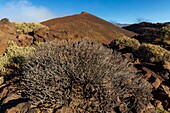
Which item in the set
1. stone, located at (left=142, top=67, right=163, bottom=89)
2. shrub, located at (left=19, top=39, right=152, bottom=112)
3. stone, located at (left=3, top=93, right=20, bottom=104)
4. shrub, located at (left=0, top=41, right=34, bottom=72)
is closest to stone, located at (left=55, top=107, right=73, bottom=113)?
shrub, located at (left=19, top=39, right=152, bottom=112)

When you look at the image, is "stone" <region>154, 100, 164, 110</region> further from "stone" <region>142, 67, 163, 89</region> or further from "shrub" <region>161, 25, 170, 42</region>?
"shrub" <region>161, 25, 170, 42</region>

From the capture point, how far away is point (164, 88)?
7664mm

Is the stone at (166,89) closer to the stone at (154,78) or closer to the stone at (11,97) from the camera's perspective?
the stone at (154,78)

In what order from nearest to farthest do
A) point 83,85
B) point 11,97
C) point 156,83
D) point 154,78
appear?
1. point 83,85
2. point 11,97
3. point 156,83
4. point 154,78

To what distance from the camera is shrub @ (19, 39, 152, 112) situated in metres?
5.99

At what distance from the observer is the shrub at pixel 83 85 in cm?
599

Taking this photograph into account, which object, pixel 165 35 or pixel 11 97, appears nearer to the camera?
pixel 11 97

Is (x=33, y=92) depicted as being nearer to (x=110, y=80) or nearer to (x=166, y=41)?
(x=110, y=80)

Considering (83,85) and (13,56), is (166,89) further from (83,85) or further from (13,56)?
(13,56)

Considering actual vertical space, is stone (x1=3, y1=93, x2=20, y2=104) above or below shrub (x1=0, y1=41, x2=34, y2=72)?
below

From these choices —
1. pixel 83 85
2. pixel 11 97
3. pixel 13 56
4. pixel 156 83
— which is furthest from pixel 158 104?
pixel 13 56

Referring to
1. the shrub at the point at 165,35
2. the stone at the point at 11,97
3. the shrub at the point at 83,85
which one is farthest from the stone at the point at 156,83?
the shrub at the point at 165,35

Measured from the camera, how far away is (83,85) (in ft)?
20.6

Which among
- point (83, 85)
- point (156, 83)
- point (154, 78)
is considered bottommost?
point (156, 83)
